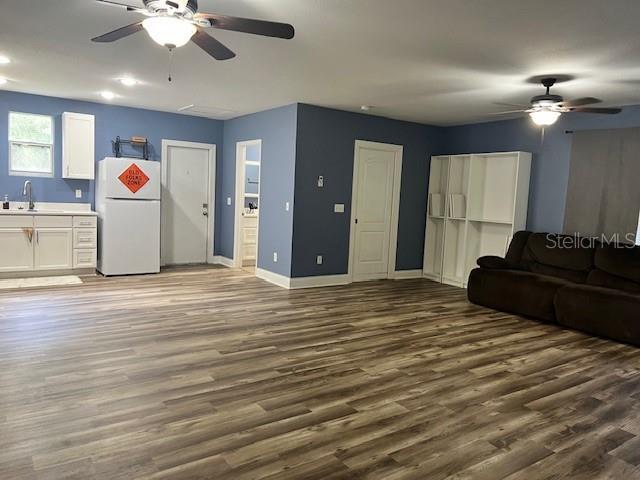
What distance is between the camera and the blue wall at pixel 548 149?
5.77 metres

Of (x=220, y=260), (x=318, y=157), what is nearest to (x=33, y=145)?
(x=220, y=260)

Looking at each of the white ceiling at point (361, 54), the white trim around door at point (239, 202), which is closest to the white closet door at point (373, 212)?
the white ceiling at point (361, 54)

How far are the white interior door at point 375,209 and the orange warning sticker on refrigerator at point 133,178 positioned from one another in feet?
9.95

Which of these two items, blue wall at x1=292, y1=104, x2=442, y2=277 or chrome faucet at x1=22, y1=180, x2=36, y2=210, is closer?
blue wall at x1=292, y1=104, x2=442, y2=277

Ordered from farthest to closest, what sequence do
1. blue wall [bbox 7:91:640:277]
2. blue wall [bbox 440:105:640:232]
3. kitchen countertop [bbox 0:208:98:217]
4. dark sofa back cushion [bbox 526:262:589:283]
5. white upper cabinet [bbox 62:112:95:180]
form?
white upper cabinet [bbox 62:112:95:180] → blue wall [bbox 7:91:640:277] → kitchen countertop [bbox 0:208:98:217] → blue wall [bbox 440:105:640:232] → dark sofa back cushion [bbox 526:262:589:283]

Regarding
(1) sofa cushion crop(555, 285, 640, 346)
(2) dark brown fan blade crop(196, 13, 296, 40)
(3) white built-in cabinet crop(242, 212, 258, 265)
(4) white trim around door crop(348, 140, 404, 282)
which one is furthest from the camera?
(3) white built-in cabinet crop(242, 212, 258, 265)

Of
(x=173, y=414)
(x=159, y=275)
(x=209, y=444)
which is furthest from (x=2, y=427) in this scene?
(x=159, y=275)

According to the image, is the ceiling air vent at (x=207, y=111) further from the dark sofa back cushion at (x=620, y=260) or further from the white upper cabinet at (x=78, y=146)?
the dark sofa back cushion at (x=620, y=260)

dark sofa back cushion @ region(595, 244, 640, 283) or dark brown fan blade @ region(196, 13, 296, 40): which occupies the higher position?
dark brown fan blade @ region(196, 13, 296, 40)

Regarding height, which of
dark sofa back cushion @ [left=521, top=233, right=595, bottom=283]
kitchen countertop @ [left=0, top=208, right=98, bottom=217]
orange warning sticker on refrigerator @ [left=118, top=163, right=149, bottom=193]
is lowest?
dark sofa back cushion @ [left=521, top=233, right=595, bottom=283]

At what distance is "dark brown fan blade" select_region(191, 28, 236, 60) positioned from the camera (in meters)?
2.65

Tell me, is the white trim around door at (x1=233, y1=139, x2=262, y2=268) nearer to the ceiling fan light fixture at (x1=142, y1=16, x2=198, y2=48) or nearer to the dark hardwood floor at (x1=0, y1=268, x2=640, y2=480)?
the dark hardwood floor at (x1=0, y1=268, x2=640, y2=480)

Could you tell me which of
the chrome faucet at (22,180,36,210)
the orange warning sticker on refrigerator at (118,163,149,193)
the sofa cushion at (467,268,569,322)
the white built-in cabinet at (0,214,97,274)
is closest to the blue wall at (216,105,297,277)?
the orange warning sticker on refrigerator at (118,163,149,193)

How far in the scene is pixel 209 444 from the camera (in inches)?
96.3
